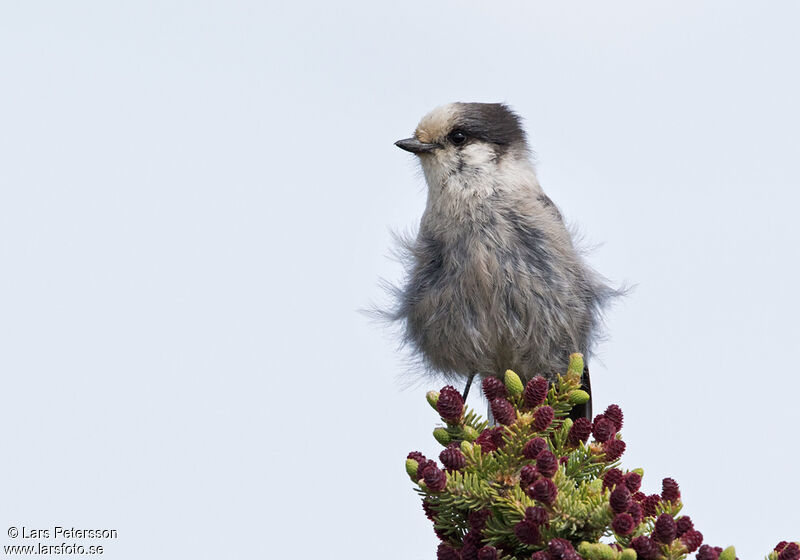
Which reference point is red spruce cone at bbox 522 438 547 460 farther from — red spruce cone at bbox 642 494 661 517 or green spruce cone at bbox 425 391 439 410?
green spruce cone at bbox 425 391 439 410

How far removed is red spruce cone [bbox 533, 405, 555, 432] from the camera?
3.26 metres

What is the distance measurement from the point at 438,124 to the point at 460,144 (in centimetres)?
16

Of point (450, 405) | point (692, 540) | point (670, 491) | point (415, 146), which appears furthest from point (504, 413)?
point (415, 146)

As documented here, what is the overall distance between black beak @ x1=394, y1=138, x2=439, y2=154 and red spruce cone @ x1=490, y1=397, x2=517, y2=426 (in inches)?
83.3

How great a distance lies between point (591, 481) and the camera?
321cm

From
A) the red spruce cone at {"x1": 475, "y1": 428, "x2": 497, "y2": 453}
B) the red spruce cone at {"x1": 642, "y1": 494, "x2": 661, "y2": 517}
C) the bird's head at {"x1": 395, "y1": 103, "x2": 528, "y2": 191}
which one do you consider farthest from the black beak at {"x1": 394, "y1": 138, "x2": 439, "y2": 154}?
the red spruce cone at {"x1": 642, "y1": 494, "x2": 661, "y2": 517}

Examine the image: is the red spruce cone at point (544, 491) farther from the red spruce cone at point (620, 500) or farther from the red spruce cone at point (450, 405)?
the red spruce cone at point (450, 405)

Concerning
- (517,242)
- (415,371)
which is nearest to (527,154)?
(517,242)

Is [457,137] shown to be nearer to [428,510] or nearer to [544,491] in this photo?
[428,510]

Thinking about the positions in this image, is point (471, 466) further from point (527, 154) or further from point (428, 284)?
point (527, 154)

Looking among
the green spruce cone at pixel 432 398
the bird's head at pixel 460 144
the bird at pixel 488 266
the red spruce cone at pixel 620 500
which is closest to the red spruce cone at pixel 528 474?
the red spruce cone at pixel 620 500

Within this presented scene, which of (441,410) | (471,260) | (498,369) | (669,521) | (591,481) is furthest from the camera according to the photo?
(498,369)

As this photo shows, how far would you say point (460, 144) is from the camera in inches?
200

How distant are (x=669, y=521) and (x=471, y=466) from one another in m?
0.70
